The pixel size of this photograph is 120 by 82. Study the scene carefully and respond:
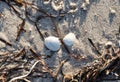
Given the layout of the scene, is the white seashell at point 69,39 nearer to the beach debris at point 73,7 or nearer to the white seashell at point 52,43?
the white seashell at point 52,43

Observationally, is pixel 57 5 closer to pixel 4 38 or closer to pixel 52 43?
pixel 52 43

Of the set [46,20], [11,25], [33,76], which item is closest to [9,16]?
[11,25]

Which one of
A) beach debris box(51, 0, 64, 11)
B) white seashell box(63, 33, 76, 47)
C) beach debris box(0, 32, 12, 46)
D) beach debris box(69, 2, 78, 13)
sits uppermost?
beach debris box(51, 0, 64, 11)

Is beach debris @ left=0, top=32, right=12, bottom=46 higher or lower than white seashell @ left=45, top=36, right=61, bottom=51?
higher

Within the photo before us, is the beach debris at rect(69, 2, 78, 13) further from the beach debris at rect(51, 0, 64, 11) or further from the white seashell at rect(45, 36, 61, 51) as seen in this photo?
the white seashell at rect(45, 36, 61, 51)

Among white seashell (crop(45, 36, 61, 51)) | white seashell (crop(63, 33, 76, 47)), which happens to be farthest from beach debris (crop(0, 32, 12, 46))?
white seashell (crop(63, 33, 76, 47))

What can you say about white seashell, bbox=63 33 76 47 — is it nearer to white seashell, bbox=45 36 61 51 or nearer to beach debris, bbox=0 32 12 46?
white seashell, bbox=45 36 61 51

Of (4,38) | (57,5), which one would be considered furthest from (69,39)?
(4,38)
